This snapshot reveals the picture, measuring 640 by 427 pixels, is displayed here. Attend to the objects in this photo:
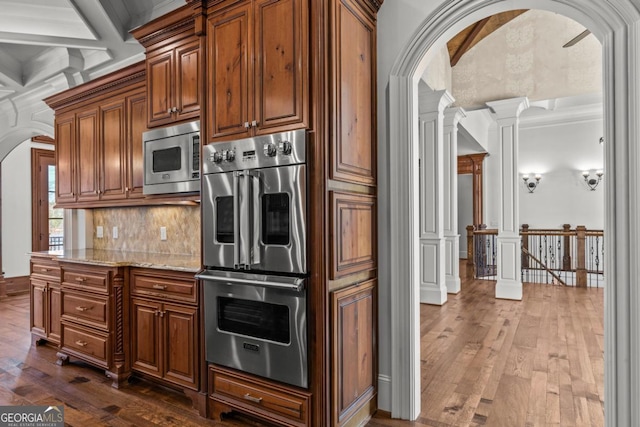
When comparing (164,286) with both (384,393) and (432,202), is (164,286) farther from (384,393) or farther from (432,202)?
(432,202)

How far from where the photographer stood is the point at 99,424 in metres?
2.48

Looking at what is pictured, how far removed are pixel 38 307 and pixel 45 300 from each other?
0.76 ft

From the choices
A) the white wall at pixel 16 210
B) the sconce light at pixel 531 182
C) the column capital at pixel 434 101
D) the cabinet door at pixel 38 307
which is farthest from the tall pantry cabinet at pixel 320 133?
the sconce light at pixel 531 182

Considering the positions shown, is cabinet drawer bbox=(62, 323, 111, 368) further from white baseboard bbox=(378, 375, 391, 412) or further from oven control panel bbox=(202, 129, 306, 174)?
white baseboard bbox=(378, 375, 391, 412)

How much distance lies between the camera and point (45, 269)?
382cm

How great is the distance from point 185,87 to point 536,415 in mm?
3386

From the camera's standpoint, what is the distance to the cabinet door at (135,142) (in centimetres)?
355

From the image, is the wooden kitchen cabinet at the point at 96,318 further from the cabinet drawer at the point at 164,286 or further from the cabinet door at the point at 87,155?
the cabinet door at the point at 87,155

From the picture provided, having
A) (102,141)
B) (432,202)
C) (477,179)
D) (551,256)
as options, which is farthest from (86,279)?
(477,179)

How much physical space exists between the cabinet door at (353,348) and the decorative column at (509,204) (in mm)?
4322

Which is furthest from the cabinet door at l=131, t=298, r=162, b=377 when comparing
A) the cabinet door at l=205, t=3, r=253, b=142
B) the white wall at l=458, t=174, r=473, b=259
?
the white wall at l=458, t=174, r=473, b=259

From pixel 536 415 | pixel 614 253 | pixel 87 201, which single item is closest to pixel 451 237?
pixel 536 415

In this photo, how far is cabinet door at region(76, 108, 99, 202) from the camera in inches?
156

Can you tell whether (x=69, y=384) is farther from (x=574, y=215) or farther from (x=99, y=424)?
(x=574, y=215)
